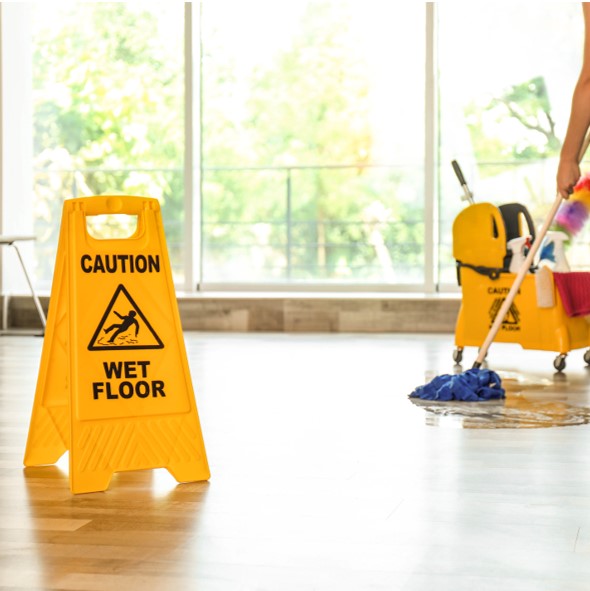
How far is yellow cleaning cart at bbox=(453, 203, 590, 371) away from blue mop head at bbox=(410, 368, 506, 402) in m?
0.83

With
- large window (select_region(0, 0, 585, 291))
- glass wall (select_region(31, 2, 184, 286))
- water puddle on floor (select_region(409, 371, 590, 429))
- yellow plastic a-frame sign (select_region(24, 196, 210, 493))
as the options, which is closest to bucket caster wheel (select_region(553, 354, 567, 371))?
water puddle on floor (select_region(409, 371, 590, 429))

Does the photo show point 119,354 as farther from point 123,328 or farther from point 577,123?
point 577,123

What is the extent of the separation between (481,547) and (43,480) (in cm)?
106

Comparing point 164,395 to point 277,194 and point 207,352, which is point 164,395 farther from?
point 277,194

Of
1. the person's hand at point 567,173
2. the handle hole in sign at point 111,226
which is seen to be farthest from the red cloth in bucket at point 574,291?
the handle hole in sign at point 111,226

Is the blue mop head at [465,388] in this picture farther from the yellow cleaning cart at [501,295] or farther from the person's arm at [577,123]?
the person's arm at [577,123]

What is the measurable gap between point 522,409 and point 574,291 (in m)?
1.22

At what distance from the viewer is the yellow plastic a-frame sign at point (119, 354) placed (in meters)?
2.35

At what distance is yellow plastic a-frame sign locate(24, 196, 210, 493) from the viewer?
235 cm

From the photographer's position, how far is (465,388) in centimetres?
363

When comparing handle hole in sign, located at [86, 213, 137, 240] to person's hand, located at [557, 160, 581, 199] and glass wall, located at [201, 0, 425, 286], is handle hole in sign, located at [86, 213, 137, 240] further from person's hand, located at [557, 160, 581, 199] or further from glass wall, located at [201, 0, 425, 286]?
person's hand, located at [557, 160, 581, 199]

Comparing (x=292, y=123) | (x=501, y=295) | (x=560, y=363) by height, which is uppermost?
(x=292, y=123)

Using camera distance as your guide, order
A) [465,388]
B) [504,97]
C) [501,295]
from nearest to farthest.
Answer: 1. [465,388]
2. [501,295]
3. [504,97]

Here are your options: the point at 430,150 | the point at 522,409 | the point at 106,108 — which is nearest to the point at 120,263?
the point at 522,409
